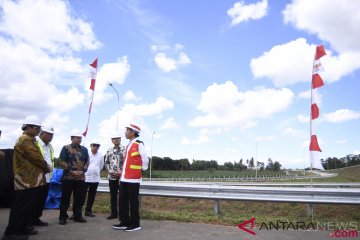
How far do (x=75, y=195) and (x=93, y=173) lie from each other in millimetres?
925

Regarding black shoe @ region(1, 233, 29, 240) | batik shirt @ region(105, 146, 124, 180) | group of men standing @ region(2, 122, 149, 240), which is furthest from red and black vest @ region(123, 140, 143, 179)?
black shoe @ region(1, 233, 29, 240)

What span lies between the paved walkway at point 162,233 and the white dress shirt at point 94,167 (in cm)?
135

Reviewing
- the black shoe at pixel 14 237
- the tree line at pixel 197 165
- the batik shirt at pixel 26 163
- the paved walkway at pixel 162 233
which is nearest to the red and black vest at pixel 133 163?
the paved walkway at pixel 162 233

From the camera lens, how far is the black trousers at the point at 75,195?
22.9 feet

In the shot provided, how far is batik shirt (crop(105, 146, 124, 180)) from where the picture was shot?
784 cm

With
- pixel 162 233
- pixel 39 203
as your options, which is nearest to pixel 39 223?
pixel 39 203

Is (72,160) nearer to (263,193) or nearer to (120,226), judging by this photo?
(120,226)

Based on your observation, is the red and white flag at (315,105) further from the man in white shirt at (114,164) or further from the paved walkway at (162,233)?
the man in white shirt at (114,164)

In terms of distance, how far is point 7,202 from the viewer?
8609mm

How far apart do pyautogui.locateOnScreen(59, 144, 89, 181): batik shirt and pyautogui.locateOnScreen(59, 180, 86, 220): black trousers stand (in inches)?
5.2

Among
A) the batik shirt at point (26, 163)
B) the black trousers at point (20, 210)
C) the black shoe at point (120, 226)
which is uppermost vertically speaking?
the batik shirt at point (26, 163)

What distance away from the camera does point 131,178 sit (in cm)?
660

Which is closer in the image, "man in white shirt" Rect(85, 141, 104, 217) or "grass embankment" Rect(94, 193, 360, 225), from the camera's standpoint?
"grass embankment" Rect(94, 193, 360, 225)

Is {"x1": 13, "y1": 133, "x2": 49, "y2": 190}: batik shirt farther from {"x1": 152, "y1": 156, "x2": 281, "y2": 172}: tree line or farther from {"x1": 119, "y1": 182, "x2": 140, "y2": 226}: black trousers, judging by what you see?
{"x1": 152, "y1": 156, "x2": 281, "y2": 172}: tree line
